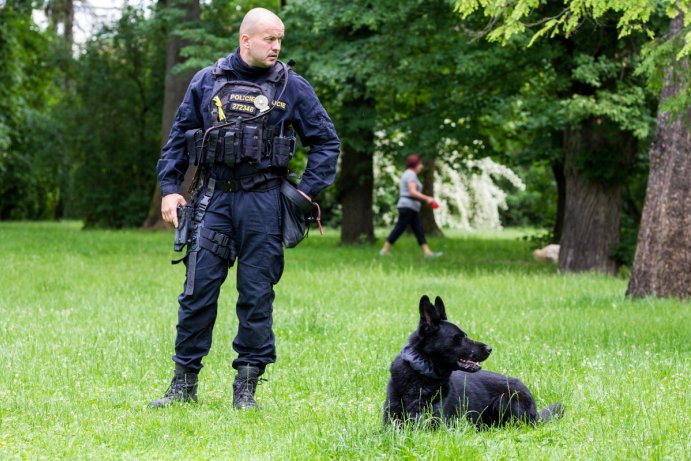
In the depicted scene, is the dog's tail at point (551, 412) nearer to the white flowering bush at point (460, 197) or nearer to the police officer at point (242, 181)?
the police officer at point (242, 181)

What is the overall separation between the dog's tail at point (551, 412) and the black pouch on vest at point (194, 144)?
250 centimetres

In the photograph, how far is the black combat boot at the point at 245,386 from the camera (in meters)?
6.26

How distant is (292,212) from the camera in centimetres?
634

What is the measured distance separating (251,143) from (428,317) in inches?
61.3

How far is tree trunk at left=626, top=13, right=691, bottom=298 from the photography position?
12.1 metres

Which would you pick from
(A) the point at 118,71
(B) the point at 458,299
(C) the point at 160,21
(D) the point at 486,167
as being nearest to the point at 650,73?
(B) the point at 458,299

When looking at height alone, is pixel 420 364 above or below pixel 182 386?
above

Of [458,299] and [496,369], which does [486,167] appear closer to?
[458,299]

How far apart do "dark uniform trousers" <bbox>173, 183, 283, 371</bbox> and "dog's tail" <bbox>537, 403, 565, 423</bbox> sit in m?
1.70

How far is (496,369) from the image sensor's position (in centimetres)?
742

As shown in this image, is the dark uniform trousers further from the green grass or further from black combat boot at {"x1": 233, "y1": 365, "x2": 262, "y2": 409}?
the green grass

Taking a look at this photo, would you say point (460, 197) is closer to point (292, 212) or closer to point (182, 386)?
point (292, 212)

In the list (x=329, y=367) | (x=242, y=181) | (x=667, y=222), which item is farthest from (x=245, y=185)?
(x=667, y=222)

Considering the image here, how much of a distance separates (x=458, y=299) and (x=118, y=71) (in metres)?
24.1
